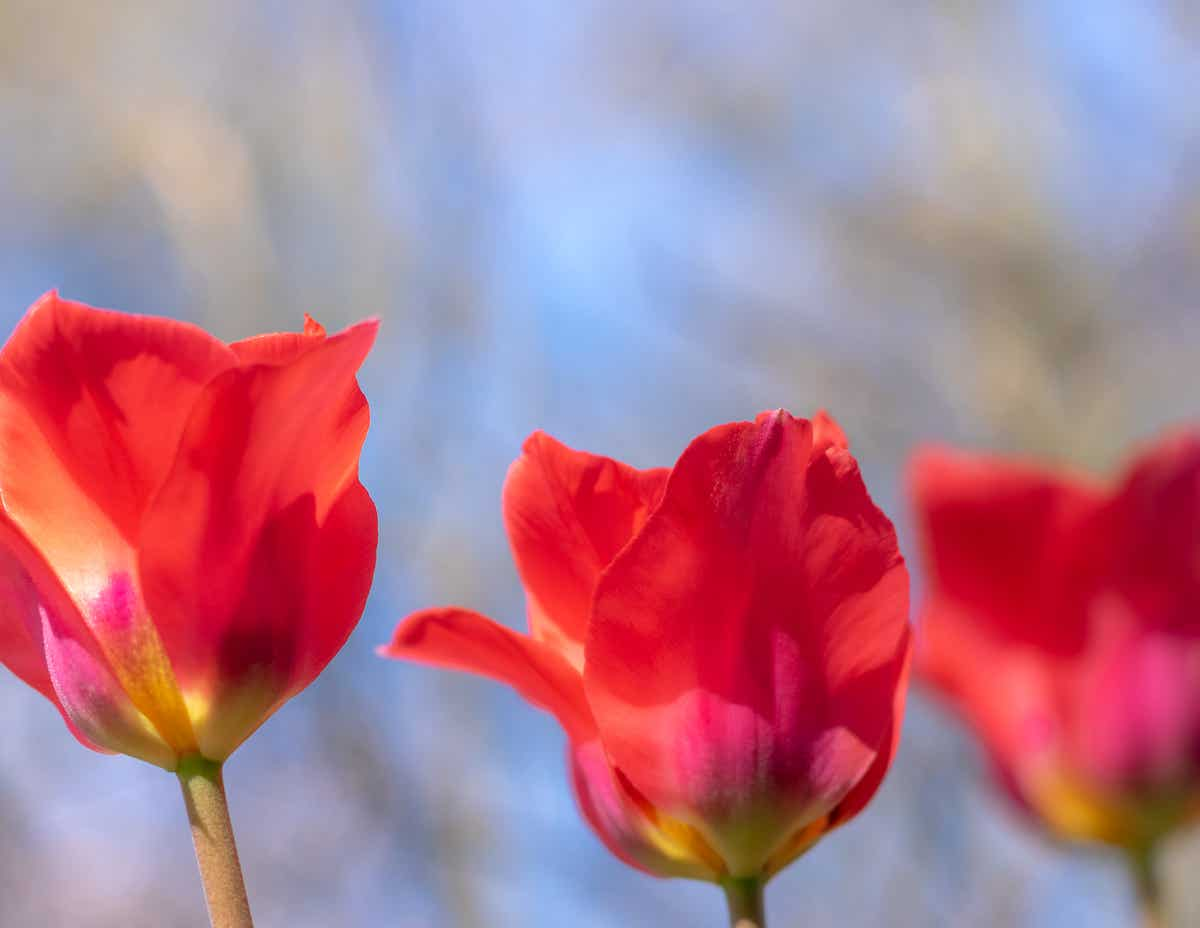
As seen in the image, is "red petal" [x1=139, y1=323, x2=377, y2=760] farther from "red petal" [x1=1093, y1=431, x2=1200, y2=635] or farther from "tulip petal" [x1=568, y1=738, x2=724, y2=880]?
"red petal" [x1=1093, y1=431, x2=1200, y2=635]

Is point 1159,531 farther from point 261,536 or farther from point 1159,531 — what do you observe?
point 261,536

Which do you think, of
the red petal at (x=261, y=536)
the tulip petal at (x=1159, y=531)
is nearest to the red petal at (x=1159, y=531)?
the tulip petal at (x=1159, y=531)

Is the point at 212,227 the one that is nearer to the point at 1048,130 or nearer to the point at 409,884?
the point at 409,884

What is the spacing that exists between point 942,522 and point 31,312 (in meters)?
0.36

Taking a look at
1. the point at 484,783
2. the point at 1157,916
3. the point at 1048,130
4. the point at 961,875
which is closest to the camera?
the point at 1157,916

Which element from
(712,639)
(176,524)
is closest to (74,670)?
(176,524)

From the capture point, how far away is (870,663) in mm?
377

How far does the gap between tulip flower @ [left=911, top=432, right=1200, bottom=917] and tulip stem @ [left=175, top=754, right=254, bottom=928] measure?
33 cm

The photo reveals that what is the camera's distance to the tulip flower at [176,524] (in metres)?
0.36

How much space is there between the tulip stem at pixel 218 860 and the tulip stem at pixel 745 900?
4.5 inches

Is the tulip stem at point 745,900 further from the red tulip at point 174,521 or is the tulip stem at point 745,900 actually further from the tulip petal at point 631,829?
the red tulip at point 174,521

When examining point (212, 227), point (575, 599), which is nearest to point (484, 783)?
point (212, 227)

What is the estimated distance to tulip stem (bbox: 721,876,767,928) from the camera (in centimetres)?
37

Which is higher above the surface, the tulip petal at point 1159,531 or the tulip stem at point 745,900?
the tulip petal at point 1159,531
